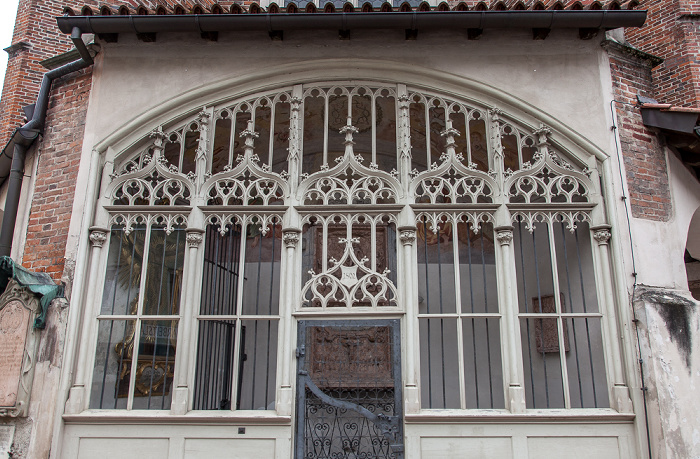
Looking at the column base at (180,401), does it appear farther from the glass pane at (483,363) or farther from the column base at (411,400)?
the glass pane at (483,363)

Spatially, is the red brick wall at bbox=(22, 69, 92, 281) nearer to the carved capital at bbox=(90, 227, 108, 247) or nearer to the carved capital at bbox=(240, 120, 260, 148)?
the carved capital at bbox=(90, 227, 108, 247)

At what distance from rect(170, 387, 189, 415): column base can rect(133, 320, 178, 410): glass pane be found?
134 cm

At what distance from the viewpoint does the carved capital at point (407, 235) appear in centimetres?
652

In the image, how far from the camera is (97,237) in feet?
21.5

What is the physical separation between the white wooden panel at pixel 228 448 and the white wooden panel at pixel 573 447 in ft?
9.42

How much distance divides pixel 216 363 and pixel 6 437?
2721mm

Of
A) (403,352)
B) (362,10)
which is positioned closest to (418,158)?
(362,10)

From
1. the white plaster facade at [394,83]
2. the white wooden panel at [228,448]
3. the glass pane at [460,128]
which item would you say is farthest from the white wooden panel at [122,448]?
the glass pane at [460,128]

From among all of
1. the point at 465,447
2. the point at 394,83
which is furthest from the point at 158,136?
the point at 465,447

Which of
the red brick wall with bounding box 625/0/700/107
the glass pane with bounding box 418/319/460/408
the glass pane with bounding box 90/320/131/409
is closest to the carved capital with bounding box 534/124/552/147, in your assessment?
the glass pane with bounding box 418/319/460/408

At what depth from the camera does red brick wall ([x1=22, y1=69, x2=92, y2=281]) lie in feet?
21.5

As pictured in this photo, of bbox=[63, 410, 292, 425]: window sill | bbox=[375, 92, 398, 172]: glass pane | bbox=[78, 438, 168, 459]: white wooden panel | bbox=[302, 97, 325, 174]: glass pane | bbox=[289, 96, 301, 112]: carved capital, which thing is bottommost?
bbox=[78, 438, 168, 459]: white wooden panel

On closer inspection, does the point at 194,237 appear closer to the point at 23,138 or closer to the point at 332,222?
the point at 332,222

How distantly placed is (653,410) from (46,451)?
255 inches
